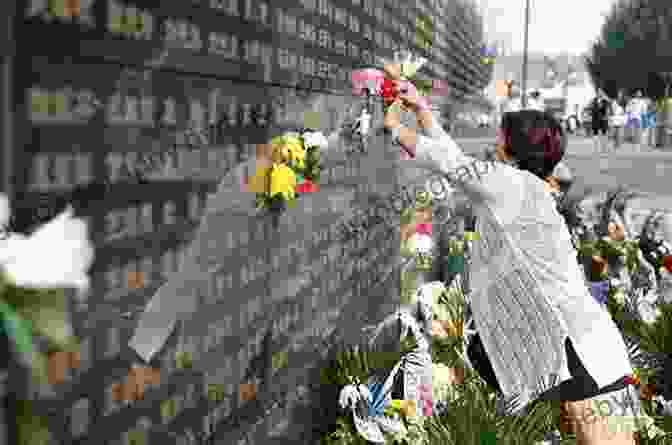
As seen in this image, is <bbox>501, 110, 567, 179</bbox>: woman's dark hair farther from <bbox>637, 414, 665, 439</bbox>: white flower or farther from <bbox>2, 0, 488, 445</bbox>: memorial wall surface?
<bbox>637, 414, 665, 439</bbox>: white flower

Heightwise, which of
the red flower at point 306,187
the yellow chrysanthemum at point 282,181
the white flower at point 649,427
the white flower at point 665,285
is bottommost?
the white flower at point 649,427

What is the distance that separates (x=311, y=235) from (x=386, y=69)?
25.8 inches

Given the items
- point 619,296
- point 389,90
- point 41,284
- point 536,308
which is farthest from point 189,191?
point 619,296

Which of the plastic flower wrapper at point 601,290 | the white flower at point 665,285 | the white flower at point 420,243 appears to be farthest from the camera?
the white flower at point 665,285

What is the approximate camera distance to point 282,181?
2.63 m

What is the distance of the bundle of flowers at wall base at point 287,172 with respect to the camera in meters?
2.60

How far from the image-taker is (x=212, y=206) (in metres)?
2.18

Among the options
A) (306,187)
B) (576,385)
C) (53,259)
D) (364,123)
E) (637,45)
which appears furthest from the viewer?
(637,45)

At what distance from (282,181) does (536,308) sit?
0.82m

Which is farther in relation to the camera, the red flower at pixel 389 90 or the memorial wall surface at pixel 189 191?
the red flower at pixel 389 90

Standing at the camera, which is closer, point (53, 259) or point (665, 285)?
point (53, 259)

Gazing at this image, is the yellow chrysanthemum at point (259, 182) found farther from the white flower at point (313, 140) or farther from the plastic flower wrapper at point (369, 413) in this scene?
the plastic flower wrapper at point (369, 413)

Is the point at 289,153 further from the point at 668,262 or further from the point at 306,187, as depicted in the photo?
the point at 668,262

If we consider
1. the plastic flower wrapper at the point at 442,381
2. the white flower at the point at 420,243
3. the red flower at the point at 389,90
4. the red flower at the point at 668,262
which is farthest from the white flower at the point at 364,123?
the red flower at the point at 668,262
